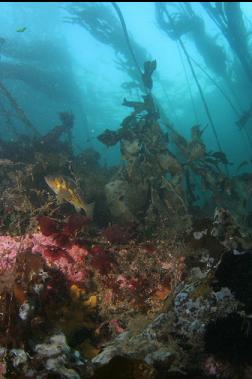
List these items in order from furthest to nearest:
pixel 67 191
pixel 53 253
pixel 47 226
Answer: pixel 67 191 < pixel 47 226 < pixel 53 253

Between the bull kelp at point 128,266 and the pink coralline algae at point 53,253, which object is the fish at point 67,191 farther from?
the pink coralline algae at point 53,253

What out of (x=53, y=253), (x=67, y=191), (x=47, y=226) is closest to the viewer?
(x=53, y=253)

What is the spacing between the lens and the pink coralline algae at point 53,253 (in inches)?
176

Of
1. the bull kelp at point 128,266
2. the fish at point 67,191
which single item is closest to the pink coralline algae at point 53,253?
the bull kelp at point 128,266

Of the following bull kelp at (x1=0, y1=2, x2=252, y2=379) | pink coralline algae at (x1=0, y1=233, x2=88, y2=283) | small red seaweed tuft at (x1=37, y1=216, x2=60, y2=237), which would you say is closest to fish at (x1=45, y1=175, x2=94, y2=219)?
bull kelp at (x1=0, y1=2, x2=252, y2=379)

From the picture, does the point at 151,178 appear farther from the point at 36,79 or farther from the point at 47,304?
the point at 36,79

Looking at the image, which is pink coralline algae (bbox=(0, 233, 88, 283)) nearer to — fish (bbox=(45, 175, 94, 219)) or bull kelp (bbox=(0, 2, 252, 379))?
bull kelp (bbox=(0, 2, 252, 379))

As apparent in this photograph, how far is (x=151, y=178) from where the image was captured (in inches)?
281

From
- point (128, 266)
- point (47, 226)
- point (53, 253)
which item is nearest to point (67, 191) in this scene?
point (47, 226)

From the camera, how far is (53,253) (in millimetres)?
4734

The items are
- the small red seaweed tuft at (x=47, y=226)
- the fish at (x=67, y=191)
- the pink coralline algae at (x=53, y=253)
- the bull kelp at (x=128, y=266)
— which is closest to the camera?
the bull kelp at (x=128, y=266)

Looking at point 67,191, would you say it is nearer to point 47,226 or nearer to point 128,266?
point 47,226

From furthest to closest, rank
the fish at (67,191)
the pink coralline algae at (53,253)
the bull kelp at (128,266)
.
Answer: the fish at (67,191) < the pink coralline algae at (53,253) < the bull kelp at (128,266)

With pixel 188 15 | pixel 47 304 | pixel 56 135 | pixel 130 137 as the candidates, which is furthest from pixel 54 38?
pixel 47 304
